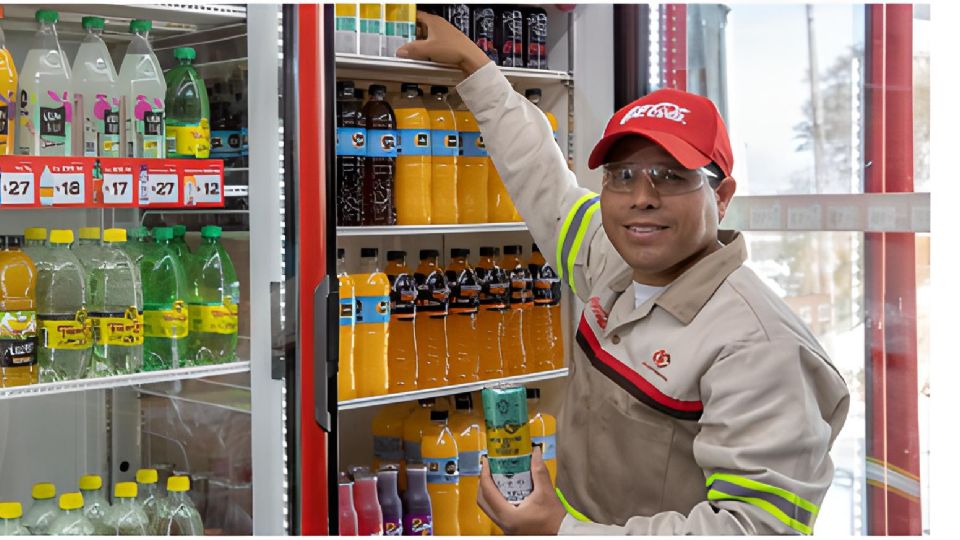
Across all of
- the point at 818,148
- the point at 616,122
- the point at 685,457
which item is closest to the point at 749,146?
the point at 818,148

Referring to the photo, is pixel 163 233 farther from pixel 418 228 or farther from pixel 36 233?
pixel 418 228

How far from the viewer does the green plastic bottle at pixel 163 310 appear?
9.72 ft

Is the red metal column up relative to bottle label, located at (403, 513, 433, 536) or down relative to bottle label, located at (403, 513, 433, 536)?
up

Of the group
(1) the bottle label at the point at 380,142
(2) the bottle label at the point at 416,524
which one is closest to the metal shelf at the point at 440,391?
(2) the bottle label at the point at 416,524

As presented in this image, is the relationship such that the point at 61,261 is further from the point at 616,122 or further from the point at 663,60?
the point at 663,60

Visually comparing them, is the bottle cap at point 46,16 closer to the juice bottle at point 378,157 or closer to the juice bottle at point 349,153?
the juice bottle at point 349,153

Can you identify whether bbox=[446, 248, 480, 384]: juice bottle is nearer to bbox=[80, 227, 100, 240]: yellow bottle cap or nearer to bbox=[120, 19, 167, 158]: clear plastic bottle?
bbox=[120, 19, 167, 158]: clear plastic bottle

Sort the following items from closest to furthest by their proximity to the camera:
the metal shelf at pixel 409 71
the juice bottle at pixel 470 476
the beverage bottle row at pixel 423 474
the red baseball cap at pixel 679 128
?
the red baseball cap at pixel 679 128 → the metal shelf at pixel 409 71 → the beverage bottle row at pixel 423 474 → the juice bottle at pixel 470 476

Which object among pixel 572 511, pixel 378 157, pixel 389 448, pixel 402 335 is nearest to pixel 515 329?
pixel 402 335

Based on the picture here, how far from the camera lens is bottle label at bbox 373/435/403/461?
12.4 ft

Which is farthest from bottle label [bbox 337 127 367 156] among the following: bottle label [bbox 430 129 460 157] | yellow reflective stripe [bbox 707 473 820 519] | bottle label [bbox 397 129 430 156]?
yellow reflective stripe [bbox 707 473 820 519]

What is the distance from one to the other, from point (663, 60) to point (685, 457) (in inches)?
84.6

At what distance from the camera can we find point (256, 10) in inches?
118

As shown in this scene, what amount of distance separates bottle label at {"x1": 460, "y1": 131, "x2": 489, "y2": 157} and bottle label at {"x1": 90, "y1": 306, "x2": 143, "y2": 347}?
4.37 feet
